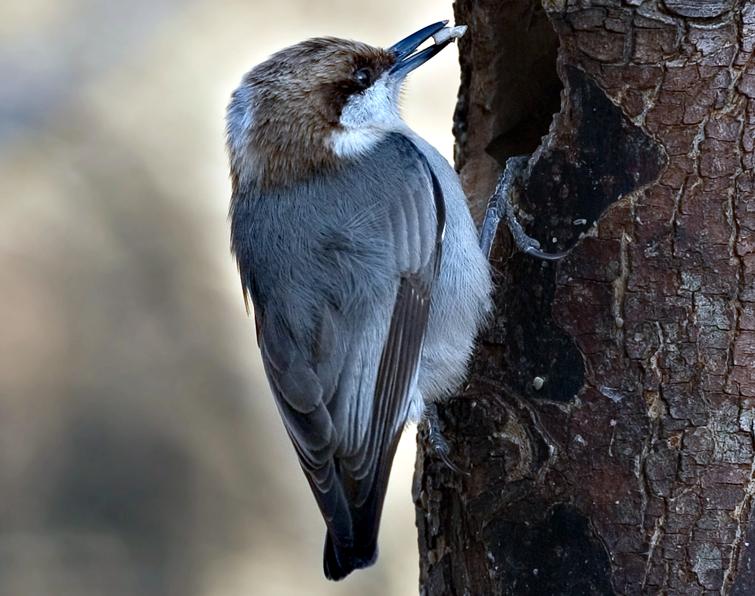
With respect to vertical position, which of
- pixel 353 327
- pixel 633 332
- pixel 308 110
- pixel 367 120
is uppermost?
pixel 308 110

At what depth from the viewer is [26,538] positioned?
5852mm

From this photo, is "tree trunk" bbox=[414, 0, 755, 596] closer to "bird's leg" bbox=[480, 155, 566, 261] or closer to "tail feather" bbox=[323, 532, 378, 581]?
"bird's leg" bbox=[480, 155, 566, 261]

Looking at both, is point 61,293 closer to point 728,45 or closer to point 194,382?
point 194,382

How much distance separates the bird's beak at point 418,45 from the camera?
11.7 feet

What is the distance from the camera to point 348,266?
323 centimetres

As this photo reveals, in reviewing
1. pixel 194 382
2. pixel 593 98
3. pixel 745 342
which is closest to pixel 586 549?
pixel 745 342

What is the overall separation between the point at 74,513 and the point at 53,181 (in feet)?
5.53

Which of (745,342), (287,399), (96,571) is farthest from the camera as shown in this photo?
(96,571)

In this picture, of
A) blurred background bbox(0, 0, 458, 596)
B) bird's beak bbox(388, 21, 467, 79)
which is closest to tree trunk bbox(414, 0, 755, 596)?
bird's beak bbox(388, 21, 467, 79)

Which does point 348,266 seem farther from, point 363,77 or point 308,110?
point 363,77

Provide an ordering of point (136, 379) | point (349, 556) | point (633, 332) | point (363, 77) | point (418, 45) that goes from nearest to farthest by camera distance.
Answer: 1. point (633, 332)
2. point (349, 556)
3. point (363, 77)
4. point (418, 45)
5. point (136, 379)

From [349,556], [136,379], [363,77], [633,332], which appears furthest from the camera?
[136,379]

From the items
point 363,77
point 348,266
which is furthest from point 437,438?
point 363,77

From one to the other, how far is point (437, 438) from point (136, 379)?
2.91 m
